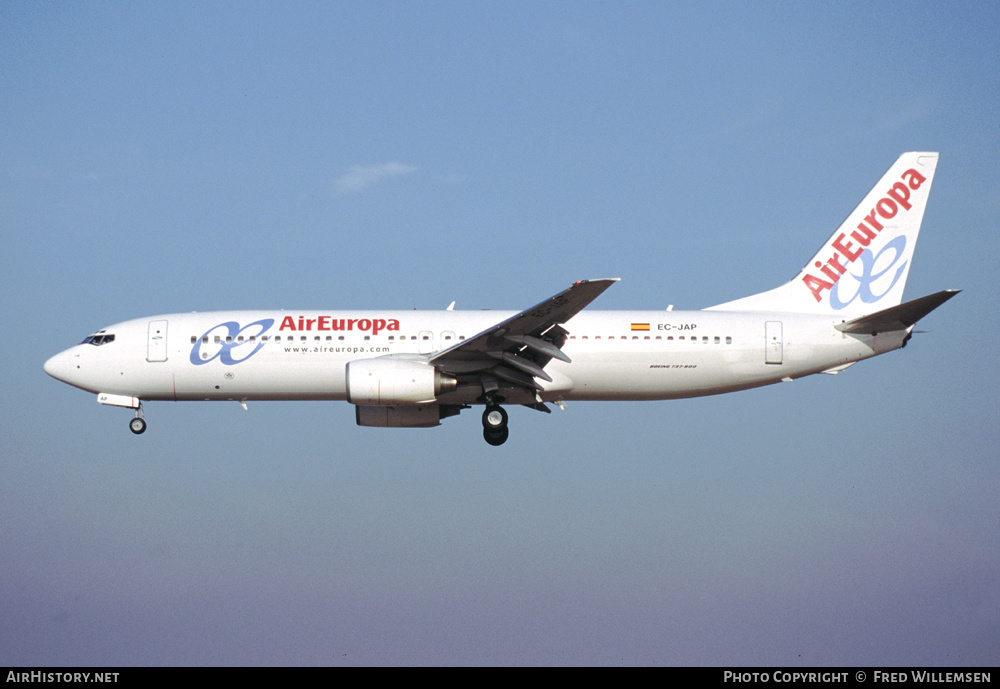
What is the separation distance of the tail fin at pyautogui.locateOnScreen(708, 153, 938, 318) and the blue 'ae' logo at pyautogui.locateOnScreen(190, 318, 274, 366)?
43.0ft

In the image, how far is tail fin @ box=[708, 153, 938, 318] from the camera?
34.4 m

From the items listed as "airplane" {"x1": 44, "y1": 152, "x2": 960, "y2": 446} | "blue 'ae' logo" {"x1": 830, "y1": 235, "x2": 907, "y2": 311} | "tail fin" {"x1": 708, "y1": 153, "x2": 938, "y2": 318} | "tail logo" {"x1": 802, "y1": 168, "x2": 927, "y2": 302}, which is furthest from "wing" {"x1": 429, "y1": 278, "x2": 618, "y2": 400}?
"blue 'ae' logo" {"x1": 830, "y1": 235, "x2": 907, "y2": 311}

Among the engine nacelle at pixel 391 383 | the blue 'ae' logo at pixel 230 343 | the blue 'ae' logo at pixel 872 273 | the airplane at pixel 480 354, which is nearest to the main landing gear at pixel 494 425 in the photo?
the airplane at pixel 480 354

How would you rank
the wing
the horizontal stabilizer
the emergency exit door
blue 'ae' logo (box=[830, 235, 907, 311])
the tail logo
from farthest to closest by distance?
the tail logo → blue 'ae' logo (box=[830, 235, 907, 311]) → the emergency exit door → the horizontal stabilizer → the wing

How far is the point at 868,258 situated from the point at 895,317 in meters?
3.81

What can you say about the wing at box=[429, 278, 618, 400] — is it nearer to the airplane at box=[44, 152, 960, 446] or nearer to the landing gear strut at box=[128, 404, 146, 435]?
the airplane at box=[44, 152, 960, 446]

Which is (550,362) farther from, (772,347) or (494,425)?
(772,347)

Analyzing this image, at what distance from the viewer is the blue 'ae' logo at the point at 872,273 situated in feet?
113

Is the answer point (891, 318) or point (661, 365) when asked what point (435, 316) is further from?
point (891, 318)

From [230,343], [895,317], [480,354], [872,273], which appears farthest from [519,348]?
[872,273]

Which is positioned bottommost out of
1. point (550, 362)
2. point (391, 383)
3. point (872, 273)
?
point (391, 383)

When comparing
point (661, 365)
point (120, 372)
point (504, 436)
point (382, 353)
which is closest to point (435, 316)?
point (382, 353)

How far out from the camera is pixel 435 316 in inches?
1313

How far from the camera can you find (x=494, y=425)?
32312mm
